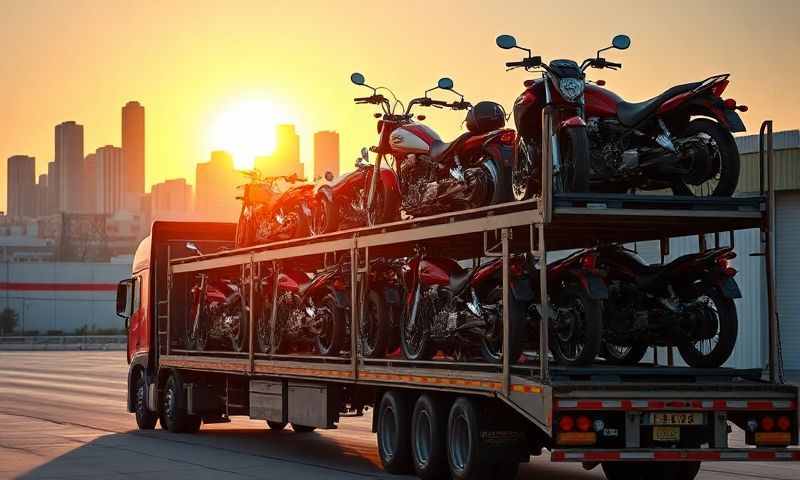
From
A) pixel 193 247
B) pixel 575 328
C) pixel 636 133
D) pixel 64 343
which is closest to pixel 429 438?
pixel 575 328

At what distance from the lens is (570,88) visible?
43.2ft

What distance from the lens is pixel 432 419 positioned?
14070 mm

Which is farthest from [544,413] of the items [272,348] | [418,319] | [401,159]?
[272,348]

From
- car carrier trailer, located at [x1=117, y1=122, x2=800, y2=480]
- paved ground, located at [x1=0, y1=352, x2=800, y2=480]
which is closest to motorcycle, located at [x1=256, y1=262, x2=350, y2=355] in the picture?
car carrier trailer, located at [x1=117, y1=122, x2=800, y2=480]

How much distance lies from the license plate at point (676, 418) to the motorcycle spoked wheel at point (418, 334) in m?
3.01

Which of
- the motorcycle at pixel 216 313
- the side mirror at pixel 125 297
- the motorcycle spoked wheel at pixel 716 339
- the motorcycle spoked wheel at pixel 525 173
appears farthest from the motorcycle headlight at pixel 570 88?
the side mirror at pixel 125 297

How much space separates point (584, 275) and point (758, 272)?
25139mm

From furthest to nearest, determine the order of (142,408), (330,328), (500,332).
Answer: (142,408), (330,328), (500,332)

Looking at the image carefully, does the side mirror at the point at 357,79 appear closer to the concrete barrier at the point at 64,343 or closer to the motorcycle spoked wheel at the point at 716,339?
the motorcycle spoked wheel at the point at 716,339

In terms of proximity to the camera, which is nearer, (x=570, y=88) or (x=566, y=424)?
(x=566, y=424)

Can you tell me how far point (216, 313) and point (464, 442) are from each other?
827 cm

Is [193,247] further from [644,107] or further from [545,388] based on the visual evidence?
[545,388]

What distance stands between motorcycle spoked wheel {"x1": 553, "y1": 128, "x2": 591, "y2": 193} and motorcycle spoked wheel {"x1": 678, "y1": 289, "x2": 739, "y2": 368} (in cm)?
172

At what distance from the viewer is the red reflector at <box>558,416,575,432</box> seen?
476 inches
